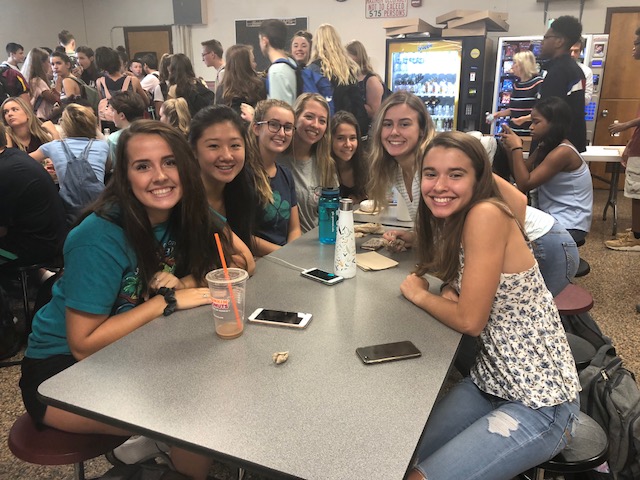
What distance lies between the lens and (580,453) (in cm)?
128

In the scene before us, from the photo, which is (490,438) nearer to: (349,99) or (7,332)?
(7,332)

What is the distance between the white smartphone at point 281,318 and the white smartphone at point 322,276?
26 cm

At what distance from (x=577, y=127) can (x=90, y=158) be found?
354cm

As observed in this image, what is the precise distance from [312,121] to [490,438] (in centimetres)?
173

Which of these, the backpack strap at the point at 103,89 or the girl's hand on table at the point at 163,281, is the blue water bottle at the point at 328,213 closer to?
the girl's hand on table at the point at 163,281

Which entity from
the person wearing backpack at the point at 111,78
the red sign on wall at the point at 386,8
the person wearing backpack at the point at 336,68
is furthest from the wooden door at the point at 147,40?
the person wearing backpack at the point at 336,68

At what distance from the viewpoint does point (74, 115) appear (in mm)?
3127

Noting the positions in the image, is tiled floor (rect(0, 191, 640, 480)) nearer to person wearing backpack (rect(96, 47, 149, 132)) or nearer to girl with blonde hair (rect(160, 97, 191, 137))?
girl with blonde hair (rect(160, 97, 191, 137))

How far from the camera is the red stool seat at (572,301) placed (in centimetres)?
193

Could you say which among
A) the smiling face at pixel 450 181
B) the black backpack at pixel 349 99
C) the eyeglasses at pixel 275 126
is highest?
the black backpack at pixel 349 99

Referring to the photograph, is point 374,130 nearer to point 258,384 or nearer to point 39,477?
point 258,384

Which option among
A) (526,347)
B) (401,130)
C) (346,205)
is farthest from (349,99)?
(526,347)

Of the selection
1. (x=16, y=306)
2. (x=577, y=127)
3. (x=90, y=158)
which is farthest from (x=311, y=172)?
(x=577, y=127)

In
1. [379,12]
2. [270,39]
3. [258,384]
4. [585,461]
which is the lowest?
[585,461]
